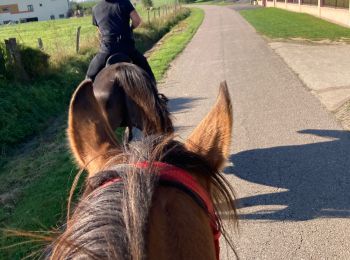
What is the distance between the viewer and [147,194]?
1.17m

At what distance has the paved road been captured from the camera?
414 centimetres

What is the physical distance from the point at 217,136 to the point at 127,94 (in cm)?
284

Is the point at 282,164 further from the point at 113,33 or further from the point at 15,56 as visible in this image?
the point at 15,56

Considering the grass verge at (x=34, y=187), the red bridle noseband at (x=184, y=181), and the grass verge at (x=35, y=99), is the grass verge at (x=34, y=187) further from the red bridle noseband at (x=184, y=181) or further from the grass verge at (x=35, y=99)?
the red bridle noseband at (x=184, y=181)

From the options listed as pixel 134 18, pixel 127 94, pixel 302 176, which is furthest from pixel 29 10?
pixel 302 176

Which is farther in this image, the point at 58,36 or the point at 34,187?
the point at 58,36

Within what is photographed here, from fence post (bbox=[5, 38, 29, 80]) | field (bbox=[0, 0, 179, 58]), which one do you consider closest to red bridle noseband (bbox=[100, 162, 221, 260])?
fence post (bbox=[5, 38, 29, 80])

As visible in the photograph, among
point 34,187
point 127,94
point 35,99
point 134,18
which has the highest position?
point 134,18

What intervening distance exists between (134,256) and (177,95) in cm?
937

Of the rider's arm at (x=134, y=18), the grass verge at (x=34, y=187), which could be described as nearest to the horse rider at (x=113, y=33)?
the rider's arm at (x=134, y=18)

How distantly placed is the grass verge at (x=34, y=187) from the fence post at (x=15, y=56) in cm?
264

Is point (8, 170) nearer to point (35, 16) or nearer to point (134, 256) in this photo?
point (134, 256)

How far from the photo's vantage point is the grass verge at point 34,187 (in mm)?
4377

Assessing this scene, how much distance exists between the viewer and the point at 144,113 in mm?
4184
